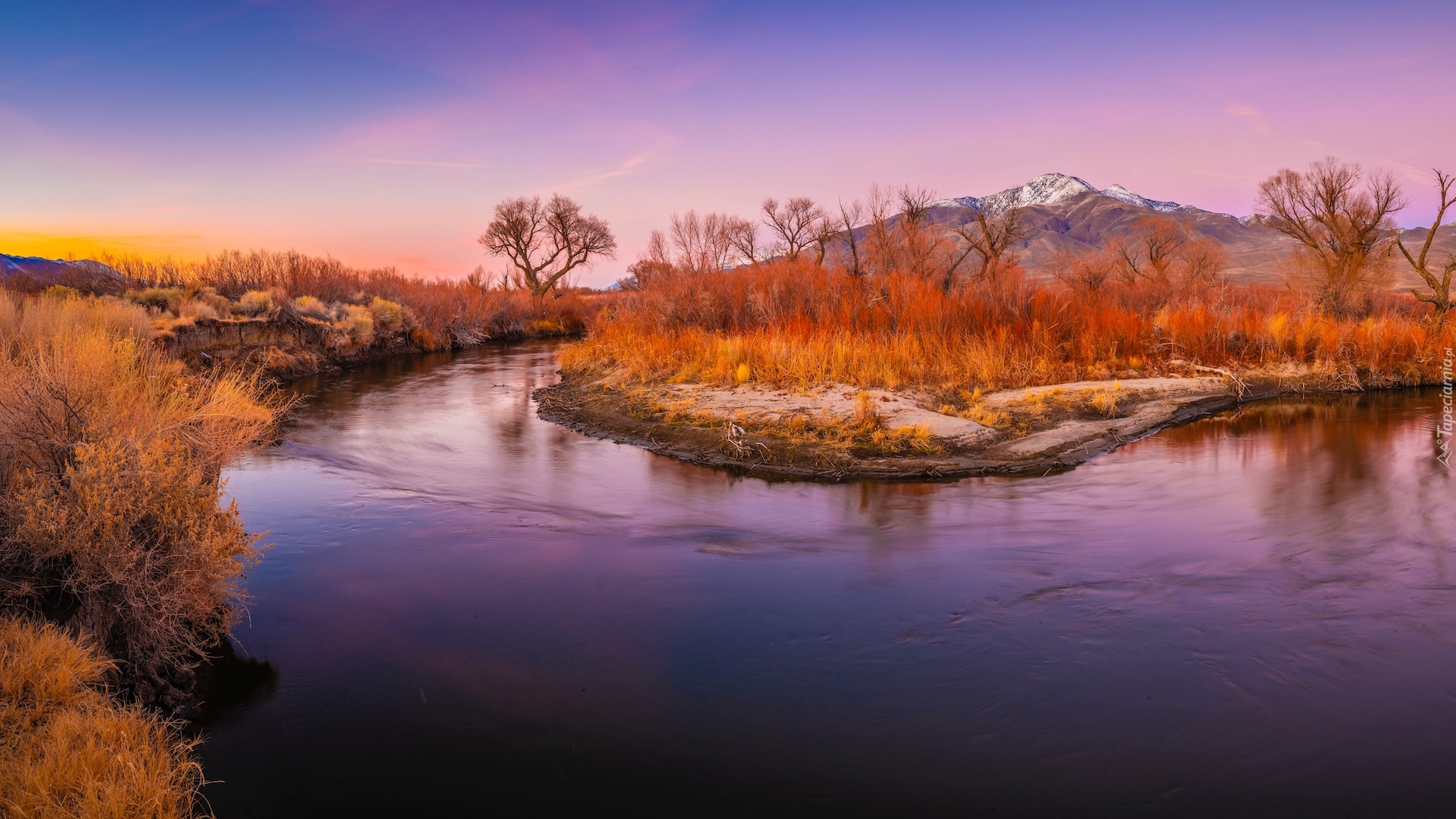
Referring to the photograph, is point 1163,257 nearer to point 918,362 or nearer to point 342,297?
point 918,362

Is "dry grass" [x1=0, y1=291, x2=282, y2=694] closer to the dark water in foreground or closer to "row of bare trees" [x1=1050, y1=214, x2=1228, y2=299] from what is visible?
the dark water in foreground

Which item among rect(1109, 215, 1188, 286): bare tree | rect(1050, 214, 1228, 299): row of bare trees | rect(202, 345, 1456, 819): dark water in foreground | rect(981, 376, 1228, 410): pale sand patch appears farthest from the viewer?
rect(1109, 215, 1188, 286): bare tree

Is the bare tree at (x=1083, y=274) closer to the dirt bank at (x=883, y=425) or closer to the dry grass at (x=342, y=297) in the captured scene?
the dirt bank at (x=883, y=425)

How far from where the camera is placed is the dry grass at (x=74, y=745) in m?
3.13

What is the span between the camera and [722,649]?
5430 millimetres

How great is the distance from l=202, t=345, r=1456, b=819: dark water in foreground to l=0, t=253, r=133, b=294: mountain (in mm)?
19130

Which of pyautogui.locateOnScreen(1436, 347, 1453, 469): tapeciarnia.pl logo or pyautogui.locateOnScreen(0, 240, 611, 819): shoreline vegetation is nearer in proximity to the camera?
pyautogui.locateOnScreen(0, 240, 611, 819): shoreline vegetation

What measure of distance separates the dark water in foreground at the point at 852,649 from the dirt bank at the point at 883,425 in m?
0.70

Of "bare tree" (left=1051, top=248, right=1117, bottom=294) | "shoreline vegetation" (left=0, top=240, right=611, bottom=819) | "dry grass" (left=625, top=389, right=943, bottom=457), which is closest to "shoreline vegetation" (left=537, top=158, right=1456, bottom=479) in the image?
"dry grass" (left=625, top=389, right=943, bottom=457)

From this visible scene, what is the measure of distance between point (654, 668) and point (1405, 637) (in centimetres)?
533

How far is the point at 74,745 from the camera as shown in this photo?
3469 mm

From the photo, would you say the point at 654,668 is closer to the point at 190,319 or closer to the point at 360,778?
the point at 360,778

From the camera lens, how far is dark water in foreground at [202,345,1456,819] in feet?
13.0

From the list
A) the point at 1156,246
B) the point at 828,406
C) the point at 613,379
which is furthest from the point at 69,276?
the point at 1156,246
